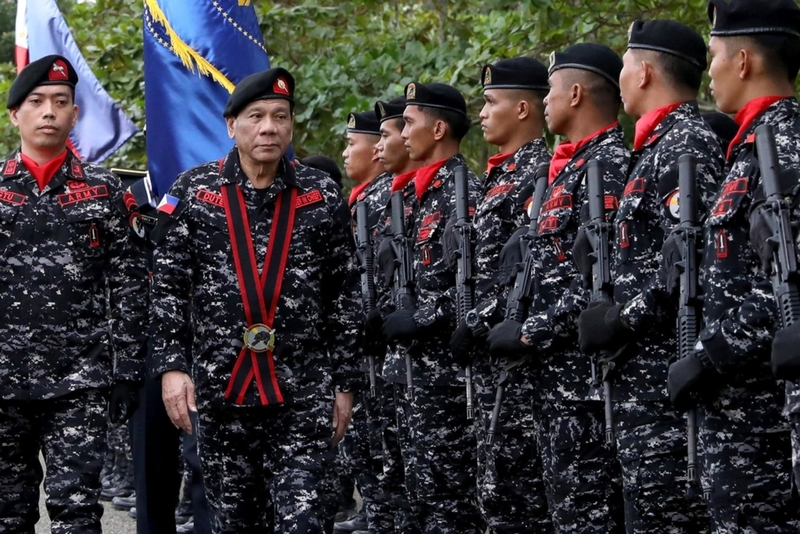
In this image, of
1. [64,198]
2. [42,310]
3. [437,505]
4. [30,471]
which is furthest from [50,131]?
[437,505]

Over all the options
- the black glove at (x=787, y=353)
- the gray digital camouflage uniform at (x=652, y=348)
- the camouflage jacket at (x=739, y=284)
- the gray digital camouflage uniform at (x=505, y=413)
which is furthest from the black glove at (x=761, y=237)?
the gray digital camouflage uniform at (x=505, y=413)

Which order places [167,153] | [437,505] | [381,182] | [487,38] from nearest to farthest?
[437,505] < [167,153] < [381,182] < [487,38]

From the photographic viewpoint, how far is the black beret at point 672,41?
18.1 ft

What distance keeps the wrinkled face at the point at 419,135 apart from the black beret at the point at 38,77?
83.6 inches

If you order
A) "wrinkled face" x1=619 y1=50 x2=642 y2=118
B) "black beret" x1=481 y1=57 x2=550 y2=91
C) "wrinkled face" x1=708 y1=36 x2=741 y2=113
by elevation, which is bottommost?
"wrinkled face" x1=708 y1=36 x2=741 y2=113

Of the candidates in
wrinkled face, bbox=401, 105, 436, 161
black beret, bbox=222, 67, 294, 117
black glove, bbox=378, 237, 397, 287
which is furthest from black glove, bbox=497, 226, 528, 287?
wrinkled face, bbox=401, 105, 436, 161

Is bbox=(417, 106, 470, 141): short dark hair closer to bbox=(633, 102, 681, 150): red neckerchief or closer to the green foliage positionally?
the green foliage

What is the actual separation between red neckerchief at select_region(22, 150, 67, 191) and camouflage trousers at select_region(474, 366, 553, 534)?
7.82ft

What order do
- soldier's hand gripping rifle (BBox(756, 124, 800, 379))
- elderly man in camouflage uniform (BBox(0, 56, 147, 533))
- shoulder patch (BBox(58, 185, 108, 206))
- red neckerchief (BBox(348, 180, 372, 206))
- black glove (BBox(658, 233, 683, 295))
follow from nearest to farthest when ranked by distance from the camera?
1. soldier's hand gripping rifle (BBox(756, 124, 800, 379))
2. black glove (BBox(658, 233, 683, 295))
3. elderly man in camouflage uniform (BBox(0, 56, 147, 533))
4. shoulder patch (BBox(58, 185, 108, 206))
5. red neckerchief (BBox(348, 180, 372, 206))

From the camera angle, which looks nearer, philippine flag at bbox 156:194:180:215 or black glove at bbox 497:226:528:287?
philippine flag at bbox 156:194:180:215

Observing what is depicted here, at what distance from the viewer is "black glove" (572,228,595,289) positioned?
5.54m

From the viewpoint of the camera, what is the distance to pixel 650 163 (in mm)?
5289

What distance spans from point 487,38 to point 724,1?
5.49 meters

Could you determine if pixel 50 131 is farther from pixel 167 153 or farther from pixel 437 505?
pixel 437 505
